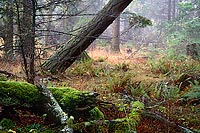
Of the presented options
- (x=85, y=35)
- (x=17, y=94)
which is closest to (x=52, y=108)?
(x=17, y=94)

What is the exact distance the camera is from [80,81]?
24.6 ft

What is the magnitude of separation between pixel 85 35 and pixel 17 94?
4.79 m

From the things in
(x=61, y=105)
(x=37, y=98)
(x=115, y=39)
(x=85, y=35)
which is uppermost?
(x=85, y=35)

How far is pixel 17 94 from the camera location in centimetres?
381

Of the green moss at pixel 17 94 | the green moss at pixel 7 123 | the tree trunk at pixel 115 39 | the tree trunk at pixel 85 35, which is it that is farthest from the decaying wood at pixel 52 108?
the tree trunk at pixel 115 39

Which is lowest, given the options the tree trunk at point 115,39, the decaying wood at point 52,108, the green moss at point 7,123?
the green moss at point 7,123

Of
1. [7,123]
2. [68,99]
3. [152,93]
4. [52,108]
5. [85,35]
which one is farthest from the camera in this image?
[85,35]

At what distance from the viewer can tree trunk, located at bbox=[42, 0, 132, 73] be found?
8.24 m

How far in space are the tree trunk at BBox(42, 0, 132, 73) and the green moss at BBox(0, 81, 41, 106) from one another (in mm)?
4266

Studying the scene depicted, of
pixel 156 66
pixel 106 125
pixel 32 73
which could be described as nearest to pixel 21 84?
pixel 32 73

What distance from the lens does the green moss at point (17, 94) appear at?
370 centimetres

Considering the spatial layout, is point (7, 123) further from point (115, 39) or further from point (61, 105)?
point (115, 39)

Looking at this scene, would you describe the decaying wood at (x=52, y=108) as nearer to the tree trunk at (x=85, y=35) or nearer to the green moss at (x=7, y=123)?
the green moss at (x=7, y=123)

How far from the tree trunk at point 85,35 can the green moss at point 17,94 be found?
427 centimetres
